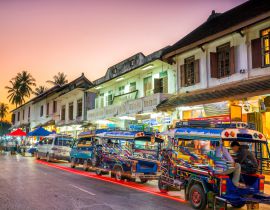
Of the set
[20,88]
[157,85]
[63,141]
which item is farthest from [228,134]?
[20,88]

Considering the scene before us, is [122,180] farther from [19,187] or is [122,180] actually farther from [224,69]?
[224,69]

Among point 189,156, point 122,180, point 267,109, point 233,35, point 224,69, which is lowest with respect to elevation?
point 122,180

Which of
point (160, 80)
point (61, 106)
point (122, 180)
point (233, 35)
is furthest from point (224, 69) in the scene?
point (61, 106)

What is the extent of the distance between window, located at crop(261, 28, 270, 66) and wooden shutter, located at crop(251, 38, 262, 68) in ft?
0.62

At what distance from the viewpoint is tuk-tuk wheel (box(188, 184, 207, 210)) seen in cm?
857

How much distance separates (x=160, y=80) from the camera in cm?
2448

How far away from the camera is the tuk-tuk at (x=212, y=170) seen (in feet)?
26.7

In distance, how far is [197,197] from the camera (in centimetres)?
883

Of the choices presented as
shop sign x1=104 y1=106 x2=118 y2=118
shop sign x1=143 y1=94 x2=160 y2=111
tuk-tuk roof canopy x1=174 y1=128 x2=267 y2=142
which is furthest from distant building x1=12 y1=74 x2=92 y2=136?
tuk-tuk roof canopy x1=174 y1=128 x2=267 y2=142

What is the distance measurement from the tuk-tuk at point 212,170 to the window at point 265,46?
7.82 metres

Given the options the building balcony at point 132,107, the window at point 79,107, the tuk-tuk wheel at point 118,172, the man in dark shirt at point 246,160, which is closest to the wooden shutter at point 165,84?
the building balcony at point 132,107

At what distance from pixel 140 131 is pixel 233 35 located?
26.6 ft

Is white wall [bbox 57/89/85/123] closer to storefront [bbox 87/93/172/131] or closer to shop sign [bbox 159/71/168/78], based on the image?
storefront [bbox 87/93/172/131]

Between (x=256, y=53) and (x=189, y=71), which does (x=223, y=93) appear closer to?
(x=256, y=53)
